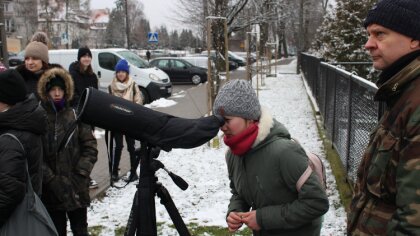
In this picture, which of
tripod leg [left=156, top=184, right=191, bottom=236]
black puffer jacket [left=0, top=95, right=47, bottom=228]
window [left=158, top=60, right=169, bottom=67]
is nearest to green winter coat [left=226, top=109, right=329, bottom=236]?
tripod leg [left=156, top=184, right=191, bottom=236]

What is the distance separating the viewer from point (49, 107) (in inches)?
144

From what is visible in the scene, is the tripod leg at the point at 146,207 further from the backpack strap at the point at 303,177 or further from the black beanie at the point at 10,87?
the black beanie at the point at 10,87

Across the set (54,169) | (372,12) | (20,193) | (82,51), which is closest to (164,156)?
(82,51)

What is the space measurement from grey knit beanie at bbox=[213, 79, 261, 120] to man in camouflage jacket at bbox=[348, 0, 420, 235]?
66cm

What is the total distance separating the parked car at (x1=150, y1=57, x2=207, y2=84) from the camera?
23.1m

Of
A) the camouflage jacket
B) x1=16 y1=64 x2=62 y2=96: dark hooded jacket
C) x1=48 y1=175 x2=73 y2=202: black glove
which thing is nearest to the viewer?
the camouflage jacket

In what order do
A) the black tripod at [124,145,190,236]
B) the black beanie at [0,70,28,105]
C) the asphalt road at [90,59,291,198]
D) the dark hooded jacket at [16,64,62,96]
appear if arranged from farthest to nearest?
the asphalt road at [90,59,291,198], the dark hooded jacket at [16,64,62,96], the black beanie at [0,70,28,105], the black tripod at [124,145,190,236]

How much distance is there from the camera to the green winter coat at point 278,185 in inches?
86.1

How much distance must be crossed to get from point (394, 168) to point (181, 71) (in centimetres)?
2186

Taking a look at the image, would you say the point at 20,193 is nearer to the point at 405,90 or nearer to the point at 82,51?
the point at 405,90

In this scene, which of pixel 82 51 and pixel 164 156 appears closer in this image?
pixel 82 51

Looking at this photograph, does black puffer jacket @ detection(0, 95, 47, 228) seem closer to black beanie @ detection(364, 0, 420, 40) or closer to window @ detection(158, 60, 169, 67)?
black beanie @ detection(364, 0, 420, 40)

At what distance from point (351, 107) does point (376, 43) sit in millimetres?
3949

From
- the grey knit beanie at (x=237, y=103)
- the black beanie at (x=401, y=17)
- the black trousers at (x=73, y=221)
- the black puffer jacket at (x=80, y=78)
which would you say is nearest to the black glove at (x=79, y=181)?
the black trousers at (x=73, y=221)
